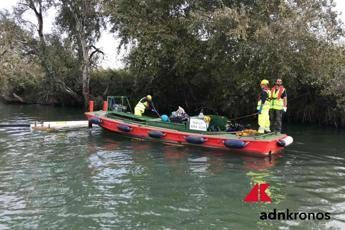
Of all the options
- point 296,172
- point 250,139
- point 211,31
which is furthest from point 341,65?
point 296,172

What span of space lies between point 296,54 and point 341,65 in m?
2.28

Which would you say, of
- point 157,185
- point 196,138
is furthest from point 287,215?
point 196,138

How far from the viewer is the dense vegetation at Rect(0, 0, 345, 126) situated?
20266 mm

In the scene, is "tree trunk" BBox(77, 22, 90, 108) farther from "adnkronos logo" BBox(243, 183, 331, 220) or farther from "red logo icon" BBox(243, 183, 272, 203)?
"adnkronos logo" BBox(243, 183, 331, 220)

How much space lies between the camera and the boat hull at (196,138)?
1426 cm

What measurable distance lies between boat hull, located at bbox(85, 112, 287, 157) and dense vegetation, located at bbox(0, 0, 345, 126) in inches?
242

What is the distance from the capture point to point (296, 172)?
12336 millimetres

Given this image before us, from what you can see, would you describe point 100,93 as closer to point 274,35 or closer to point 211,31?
point 211,31

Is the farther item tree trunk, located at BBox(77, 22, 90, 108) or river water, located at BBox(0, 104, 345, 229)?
tree trunk, located at BBox(77, 22, 90, 108)

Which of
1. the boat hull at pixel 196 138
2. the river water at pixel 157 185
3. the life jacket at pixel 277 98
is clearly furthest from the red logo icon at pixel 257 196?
the life jacket at pixel 277 98

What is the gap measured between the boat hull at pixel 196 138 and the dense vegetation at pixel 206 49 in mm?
6135

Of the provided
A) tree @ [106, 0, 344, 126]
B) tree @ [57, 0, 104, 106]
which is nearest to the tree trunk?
tree @ [57, 0, 104, 106]

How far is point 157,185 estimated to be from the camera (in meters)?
10.7

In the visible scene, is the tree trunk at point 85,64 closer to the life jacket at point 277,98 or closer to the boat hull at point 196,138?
the boat hull at point 196,138
